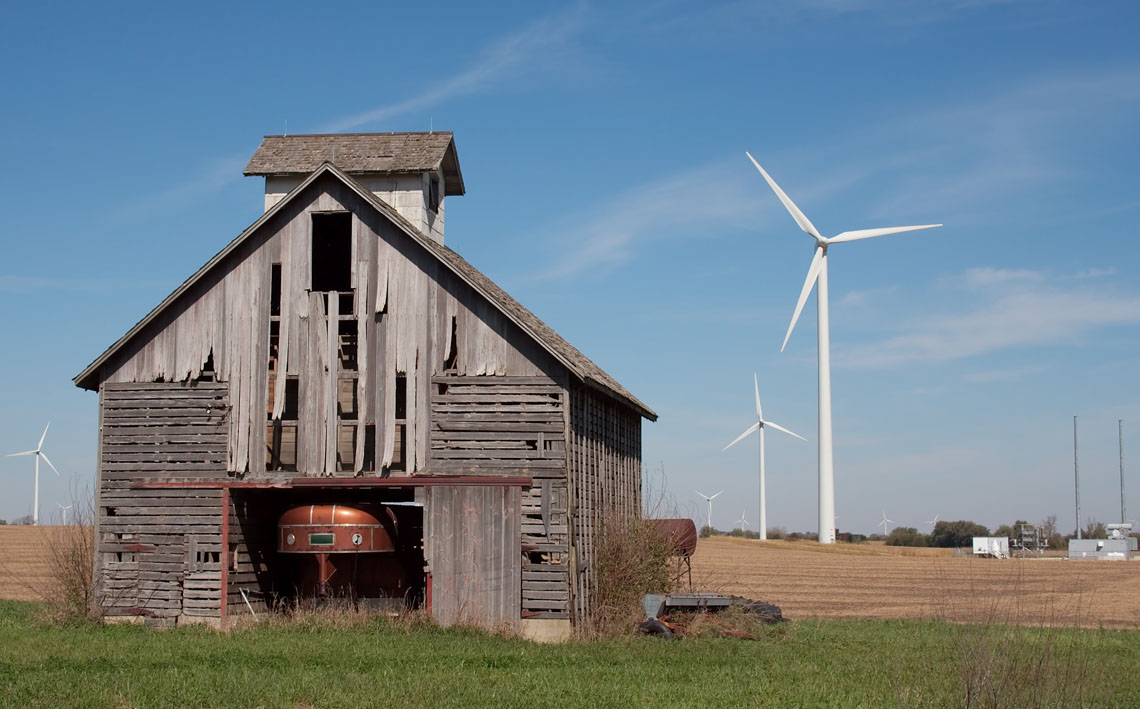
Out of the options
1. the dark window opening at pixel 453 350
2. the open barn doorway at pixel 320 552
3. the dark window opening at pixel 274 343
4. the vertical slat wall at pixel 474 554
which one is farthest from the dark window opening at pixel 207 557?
the dark window opening at pixel 453 350

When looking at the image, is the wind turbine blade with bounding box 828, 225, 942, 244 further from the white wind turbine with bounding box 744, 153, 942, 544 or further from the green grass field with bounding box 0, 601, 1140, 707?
the green grass field with bounding box 0, 601, 1140, 707

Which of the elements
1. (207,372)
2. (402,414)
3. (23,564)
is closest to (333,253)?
(207,372)

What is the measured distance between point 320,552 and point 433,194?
10060 mm

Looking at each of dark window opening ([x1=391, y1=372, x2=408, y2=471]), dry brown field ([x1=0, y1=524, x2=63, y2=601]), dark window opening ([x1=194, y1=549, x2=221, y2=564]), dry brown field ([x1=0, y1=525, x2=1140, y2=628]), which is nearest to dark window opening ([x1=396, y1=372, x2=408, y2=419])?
dark window opening ([x1=391, y1=372, x2=408, y2=471])

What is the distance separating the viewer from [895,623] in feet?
89.5

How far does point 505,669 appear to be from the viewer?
1747 centimetres

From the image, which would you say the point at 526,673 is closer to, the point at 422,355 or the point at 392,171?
the point at 422,355

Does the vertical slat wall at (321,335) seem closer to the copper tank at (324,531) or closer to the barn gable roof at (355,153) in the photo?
the copper tank at (324,531)

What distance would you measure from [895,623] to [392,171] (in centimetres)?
1551

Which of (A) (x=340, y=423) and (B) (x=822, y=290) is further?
(B) (x=822, y=290)

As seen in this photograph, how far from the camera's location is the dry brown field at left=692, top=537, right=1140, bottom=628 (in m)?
31.2

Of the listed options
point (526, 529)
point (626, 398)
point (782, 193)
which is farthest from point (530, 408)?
point (782, 193)

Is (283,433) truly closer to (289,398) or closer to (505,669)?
(289,398)

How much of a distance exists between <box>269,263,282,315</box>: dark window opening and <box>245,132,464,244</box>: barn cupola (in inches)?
194
